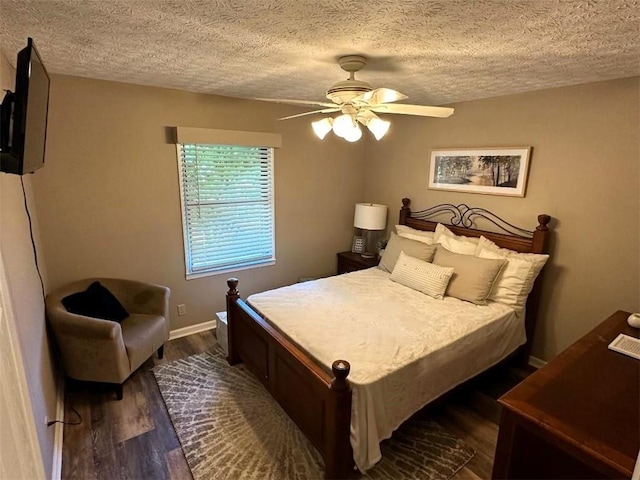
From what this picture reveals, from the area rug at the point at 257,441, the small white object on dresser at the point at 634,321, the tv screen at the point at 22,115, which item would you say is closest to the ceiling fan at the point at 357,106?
the tv screen at the point at 22,115

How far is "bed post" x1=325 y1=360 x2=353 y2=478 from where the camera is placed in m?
1.69

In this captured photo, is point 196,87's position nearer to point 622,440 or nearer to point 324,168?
point 324,168

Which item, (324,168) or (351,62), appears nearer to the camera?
(351,62)

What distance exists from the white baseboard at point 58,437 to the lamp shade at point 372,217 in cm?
311

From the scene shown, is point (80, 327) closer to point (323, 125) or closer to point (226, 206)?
point (226, 206)

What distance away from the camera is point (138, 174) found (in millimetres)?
2941

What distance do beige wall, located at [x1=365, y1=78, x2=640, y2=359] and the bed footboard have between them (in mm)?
2174

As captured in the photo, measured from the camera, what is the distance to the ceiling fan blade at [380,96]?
1665 millimetres

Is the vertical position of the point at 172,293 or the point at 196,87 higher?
the point at 196,87

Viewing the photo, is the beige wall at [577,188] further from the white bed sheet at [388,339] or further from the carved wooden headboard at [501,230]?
the white bed sheet at [388,339]

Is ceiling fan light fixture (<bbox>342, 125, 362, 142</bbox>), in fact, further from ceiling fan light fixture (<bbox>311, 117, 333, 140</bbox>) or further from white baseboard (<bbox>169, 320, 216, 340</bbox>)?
white baseboard (<bbox>169, 320, 216, 340</bbox>)

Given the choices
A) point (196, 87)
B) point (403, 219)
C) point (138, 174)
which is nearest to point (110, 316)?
point (138, 174)

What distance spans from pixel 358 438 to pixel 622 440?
1091 mm

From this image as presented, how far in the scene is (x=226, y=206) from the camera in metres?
3.45
